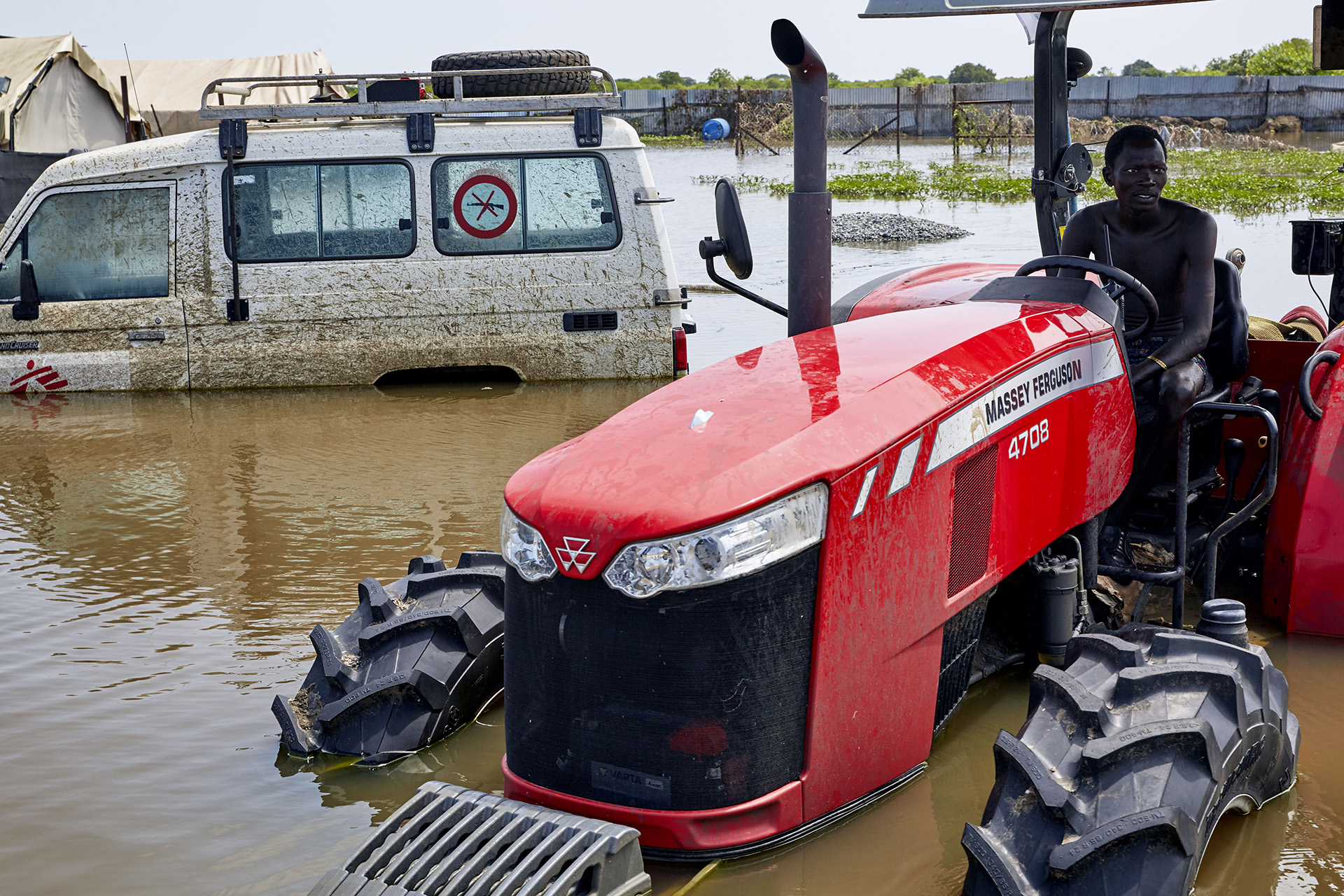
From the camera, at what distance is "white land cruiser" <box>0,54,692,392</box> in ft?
30.7

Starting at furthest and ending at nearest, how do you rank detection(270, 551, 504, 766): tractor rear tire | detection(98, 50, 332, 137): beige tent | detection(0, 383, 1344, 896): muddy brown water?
detection(98, 50, 332, 137): beige tent, detection(270, 551, 504, 766): tractor rear tire, detection(0, 383, 1344, 896): muddy brown water

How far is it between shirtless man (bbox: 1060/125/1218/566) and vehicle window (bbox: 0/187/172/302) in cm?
709

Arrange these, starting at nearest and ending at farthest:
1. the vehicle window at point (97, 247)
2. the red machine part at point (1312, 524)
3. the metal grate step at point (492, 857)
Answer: the metal grate step at point (492, 857) < the red machine part at point (1312, 524) < the vehicle window at point (97, 247)

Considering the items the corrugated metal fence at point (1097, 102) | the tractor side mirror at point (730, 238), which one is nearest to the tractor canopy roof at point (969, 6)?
the tractor side mirror at point (730, 238)

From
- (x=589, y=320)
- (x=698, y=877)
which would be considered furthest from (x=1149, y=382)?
(x=589, y=320)

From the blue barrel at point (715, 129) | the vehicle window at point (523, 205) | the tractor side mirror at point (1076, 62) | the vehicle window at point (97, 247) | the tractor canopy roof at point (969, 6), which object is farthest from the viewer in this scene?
the blue barrel at point (715, 129)

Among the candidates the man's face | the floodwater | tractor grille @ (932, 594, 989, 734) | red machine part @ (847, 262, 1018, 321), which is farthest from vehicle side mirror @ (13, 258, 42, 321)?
tractor grille @ (932, 594, 989, 734)

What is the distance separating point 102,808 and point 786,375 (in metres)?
2.25

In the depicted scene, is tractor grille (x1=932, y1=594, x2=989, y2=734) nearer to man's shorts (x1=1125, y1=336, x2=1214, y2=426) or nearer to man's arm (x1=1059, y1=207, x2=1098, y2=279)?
man's shorts (x1=1125, y1=336, x2=1214, y2=426)

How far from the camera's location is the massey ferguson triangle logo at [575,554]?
106 inches

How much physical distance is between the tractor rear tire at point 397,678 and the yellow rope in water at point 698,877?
1.13m

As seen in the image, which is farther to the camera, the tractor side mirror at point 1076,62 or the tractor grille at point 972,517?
the tractor side mirror at point 1076,62

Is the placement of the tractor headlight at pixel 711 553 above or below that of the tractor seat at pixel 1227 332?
below

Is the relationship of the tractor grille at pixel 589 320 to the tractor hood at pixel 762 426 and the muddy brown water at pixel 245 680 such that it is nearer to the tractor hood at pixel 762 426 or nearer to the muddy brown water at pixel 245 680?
the muddy brown water at pixel 245 680
